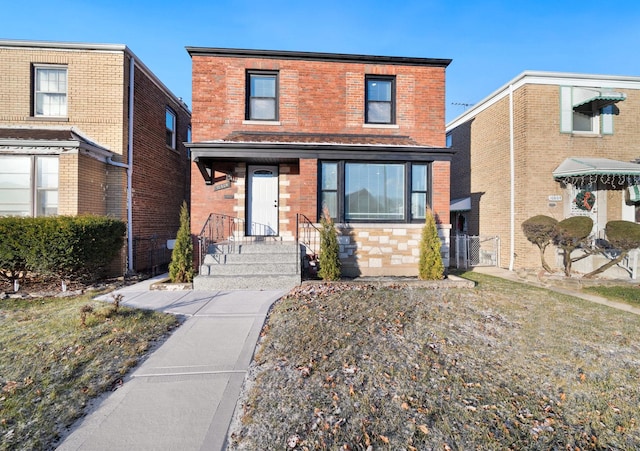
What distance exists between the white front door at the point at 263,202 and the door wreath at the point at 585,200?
10.8m

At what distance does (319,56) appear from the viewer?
9.09 m

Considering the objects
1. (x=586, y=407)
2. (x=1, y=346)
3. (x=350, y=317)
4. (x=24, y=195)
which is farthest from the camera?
(x=24, y=195)

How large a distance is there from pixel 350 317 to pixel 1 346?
4873mm

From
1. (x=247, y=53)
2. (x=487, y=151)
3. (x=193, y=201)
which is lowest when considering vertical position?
(x=193, y=201)

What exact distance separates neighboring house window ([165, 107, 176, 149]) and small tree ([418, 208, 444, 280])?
10791mm

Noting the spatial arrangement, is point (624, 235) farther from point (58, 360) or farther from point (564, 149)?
point (58, 360)

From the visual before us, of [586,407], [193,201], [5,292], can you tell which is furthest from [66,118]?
[586,407]

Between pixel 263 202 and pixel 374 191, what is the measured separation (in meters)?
3.55

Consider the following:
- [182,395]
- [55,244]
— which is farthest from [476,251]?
[55,244]

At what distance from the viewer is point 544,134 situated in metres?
10.1

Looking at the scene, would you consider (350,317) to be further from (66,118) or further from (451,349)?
(66,118)

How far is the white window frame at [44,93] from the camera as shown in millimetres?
8812

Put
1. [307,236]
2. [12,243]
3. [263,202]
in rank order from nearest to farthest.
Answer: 1. [12,243]
2. [307,236]
3. [263,202]

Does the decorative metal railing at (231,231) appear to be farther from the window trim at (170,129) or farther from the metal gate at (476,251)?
the metal gate at (476,251)
